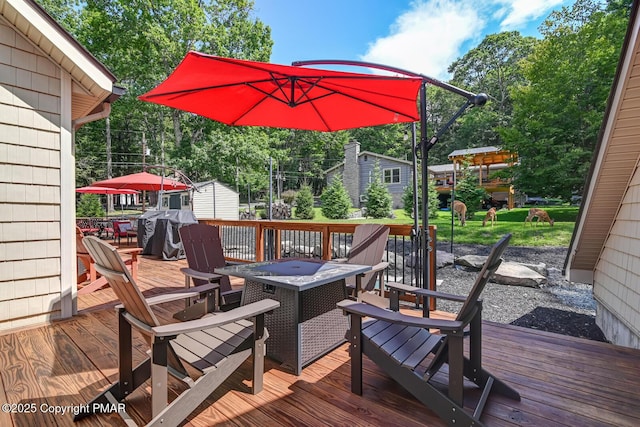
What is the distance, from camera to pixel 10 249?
10.4ft

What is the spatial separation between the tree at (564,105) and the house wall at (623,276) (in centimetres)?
989

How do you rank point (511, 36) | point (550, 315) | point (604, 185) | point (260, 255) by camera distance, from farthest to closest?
point (511, 36)
point (260, 255)
point (550, 315)
point (604, 185)

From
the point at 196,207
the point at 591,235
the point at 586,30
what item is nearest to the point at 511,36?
the point at 586,30

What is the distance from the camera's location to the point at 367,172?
73.3ft

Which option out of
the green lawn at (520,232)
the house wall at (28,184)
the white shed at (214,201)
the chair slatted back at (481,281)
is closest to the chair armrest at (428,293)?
the chair slatted back at (481,281)

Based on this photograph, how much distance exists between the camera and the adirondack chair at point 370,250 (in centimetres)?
347

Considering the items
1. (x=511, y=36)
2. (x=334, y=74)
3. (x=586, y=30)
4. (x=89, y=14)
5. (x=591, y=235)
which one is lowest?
(x=591, y=235)

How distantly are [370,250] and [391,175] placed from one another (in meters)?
18.6

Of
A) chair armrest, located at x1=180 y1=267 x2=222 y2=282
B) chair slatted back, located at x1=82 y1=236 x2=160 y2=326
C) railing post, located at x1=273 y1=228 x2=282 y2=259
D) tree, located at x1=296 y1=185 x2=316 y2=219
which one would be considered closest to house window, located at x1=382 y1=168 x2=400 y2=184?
tree, located at x1=296 y1=185 x2=316 y2=219

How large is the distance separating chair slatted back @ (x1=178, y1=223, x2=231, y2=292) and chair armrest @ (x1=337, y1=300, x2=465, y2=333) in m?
1.87

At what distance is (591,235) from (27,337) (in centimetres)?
626

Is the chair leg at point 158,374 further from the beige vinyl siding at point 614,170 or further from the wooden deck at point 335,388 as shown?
the beige vinyl siding at point 614,170

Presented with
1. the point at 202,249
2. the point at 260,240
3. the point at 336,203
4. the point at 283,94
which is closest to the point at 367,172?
the point at 336,203

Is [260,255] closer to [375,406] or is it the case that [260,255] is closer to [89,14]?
[375,406]
